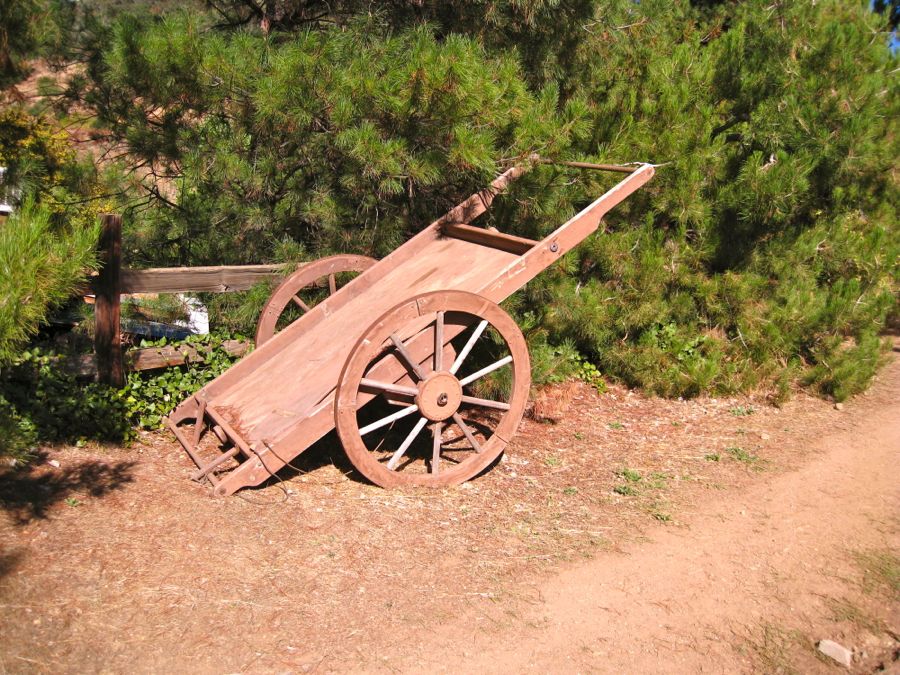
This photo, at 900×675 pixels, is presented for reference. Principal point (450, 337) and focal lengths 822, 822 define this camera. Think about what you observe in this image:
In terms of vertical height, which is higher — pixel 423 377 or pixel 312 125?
pixel 312 125

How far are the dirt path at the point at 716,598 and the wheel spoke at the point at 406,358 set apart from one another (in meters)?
1.25

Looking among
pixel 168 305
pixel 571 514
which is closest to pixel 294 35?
pixel 168 305

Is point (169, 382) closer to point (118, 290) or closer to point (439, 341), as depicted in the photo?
point (118, 290)

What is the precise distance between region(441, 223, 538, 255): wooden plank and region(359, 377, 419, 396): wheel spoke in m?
1.18

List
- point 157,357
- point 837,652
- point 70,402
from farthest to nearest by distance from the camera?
point 157,357
point 70,402
point 837,652

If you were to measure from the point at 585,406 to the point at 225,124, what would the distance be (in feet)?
11.2

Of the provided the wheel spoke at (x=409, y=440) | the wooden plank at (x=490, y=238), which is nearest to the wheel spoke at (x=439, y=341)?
the wheel spoke at (x=409, y=440)

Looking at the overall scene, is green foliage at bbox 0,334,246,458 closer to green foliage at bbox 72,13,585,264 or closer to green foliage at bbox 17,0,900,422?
green foliage at bbox 17,0,900,422

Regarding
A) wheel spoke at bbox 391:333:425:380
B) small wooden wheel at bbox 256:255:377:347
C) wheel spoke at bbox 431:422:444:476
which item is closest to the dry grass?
wheel spoke at bbox 431:422:444:476

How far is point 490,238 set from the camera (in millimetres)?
5336

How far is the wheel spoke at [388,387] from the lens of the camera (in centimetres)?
419

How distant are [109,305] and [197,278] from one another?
62 centimetres

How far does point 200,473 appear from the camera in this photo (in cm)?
427

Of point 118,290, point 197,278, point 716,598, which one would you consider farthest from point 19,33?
point 716,598
